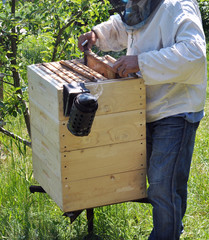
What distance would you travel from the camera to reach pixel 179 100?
8.59 feet

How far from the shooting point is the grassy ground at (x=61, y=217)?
3.23 meters

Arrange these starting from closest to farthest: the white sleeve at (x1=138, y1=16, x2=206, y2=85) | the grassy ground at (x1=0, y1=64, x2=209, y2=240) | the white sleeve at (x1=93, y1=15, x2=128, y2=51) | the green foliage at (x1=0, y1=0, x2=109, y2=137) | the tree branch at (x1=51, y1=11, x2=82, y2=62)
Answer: the white sleeve at (x1=138, y1=16, x2=206, y2=85)
the white sleeve at (x1=93, y1=15, x2=128, y2=51)
the grassy ground at (x1=0, y1=64, x2=209, y2=240)
the green foliage at (x1=0, y1=0, x2=109, y2=137)
the tree branch at (x1=51, y1=11, x2=82, y2=62)

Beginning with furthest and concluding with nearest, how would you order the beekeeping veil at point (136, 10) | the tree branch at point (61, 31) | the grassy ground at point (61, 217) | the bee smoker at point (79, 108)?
the tree branch at point (61, 31)
the grassy ground at point (61, 217)
the beekeeping veil at point (136, 10)
the bee smoker at point (79, 108)

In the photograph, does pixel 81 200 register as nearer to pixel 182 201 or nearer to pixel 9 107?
pixel 182 201

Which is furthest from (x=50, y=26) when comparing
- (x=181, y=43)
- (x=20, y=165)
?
(x=181, y=43)

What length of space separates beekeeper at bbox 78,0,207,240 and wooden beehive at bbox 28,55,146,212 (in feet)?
0.34

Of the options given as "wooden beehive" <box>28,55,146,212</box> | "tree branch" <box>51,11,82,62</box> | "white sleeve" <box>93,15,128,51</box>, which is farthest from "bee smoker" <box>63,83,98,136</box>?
"tree branch" <box>51,11,82,62</box>

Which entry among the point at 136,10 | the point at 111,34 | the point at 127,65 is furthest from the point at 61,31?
the point at 127,65

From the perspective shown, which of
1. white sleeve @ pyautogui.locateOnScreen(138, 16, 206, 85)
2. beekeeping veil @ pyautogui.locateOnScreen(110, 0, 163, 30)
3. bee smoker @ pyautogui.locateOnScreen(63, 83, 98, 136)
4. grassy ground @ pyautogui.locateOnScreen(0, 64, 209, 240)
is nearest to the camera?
bee smoker @ pyautogui.locateOnScreen(63, 83, 98, 136)

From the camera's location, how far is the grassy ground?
10.6 feet

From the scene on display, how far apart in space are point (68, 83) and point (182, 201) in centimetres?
106

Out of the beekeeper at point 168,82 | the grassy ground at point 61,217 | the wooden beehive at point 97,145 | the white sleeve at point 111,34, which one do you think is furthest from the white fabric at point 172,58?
the grassy ground at point 61,217

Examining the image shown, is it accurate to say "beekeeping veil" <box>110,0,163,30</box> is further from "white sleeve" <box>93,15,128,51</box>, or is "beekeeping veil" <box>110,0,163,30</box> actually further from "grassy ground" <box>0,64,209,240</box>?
"grassy ground" <box>0,64,209,240</box>

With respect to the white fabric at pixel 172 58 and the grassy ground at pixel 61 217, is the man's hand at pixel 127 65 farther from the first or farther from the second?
the grassy ground at pixel 61 217
